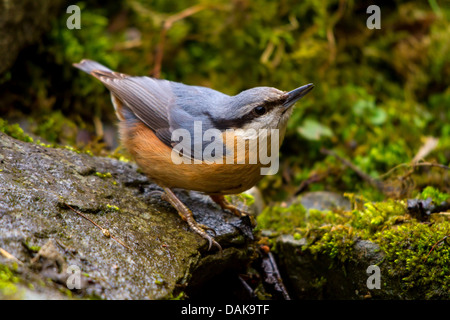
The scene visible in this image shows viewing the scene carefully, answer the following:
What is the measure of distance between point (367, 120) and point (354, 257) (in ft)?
9.14

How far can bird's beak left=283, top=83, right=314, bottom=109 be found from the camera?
3.47 metres

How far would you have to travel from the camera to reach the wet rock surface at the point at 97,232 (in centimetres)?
254

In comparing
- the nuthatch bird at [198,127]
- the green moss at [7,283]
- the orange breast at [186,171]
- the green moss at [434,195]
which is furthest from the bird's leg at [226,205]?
the green moss at [7,283]

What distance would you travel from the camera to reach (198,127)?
3676mm

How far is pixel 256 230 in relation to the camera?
4055 mm

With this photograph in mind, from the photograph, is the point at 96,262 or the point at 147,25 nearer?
the point at 96,262

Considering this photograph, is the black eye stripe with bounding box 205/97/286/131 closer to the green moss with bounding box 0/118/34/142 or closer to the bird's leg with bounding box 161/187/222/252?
the bird's leg with bounding box 161/187/222/252

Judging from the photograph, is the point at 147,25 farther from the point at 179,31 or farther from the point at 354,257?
the point at 354,257

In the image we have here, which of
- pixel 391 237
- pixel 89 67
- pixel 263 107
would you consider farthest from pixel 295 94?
pixel 89 67

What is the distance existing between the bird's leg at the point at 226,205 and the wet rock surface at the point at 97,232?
2.1 inches

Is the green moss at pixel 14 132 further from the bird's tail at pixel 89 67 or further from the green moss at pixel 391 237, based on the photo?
the green moss at pixel 391 237

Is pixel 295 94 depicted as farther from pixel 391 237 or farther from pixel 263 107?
pixel 391 237
